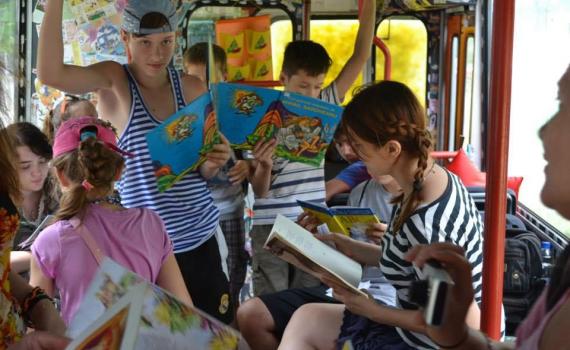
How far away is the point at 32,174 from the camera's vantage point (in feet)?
11.0

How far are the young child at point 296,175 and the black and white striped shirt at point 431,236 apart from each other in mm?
1201

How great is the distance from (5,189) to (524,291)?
Result: 7.84ft

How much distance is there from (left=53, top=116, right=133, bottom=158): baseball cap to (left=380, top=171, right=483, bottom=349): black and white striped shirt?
2.90ft

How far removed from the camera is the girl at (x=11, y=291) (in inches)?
61.1

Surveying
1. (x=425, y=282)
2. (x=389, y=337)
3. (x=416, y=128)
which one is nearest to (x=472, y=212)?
(x=416, y=128)

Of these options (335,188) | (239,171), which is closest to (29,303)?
(239,171)

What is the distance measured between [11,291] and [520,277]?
7.44 ft

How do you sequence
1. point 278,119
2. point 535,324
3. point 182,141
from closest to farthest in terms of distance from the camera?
point 535,324 → point 182,141 → point 278,119

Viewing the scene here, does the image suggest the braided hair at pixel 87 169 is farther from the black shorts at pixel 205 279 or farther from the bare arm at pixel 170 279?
the black shorts at pixel 205 279

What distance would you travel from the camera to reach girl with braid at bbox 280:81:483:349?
2.00m

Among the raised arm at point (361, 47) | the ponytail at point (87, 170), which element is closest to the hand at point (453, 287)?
the ponytail at point (87, 170)

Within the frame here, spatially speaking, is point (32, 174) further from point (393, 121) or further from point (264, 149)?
point (393, 121)

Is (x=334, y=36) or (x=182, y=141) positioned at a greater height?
(x=334, y=36)

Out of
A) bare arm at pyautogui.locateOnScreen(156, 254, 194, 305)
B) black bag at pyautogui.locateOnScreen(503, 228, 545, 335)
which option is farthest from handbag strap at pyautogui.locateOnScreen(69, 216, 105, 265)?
black bag at pyautogui.locateOnScreen(503, 228, 545, 335)
